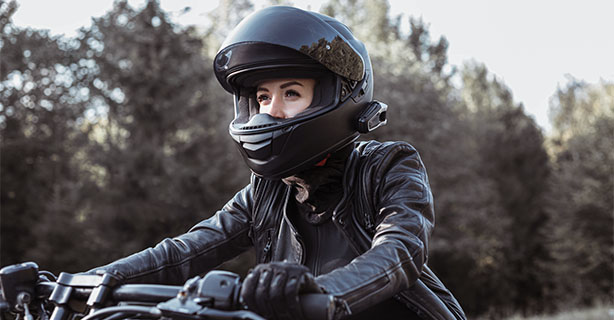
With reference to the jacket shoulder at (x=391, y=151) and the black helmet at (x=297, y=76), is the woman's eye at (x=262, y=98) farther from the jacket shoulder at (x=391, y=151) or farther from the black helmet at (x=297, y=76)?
the jacket shoulder at (x=391, y=151)

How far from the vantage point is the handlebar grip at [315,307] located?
1477 mm

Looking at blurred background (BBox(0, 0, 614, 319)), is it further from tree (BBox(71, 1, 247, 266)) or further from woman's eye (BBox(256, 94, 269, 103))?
woman's eye (BBox(256, 94, 269, 103))

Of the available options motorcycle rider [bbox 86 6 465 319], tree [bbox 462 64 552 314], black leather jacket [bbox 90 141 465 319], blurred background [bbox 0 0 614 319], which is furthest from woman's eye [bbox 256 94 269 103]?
tree [bbox 462 64 552 314]

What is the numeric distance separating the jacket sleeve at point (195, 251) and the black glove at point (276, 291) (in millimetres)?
799

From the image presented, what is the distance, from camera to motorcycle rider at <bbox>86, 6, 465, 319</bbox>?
87.0 inches

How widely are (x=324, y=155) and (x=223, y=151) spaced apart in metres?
19.8

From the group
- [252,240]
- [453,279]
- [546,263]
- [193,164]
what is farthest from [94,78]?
[546,263]

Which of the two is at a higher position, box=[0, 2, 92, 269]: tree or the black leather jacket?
box=[0, 2, 92, 269]: tree

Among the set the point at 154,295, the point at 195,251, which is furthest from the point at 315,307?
the point at 195,251

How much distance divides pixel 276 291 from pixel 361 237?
0.88 meters

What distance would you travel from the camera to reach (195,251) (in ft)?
8.11

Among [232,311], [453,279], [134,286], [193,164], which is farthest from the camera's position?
[453,279]

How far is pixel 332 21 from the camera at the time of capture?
2.44m

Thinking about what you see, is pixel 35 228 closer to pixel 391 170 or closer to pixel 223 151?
pixel 223 151
